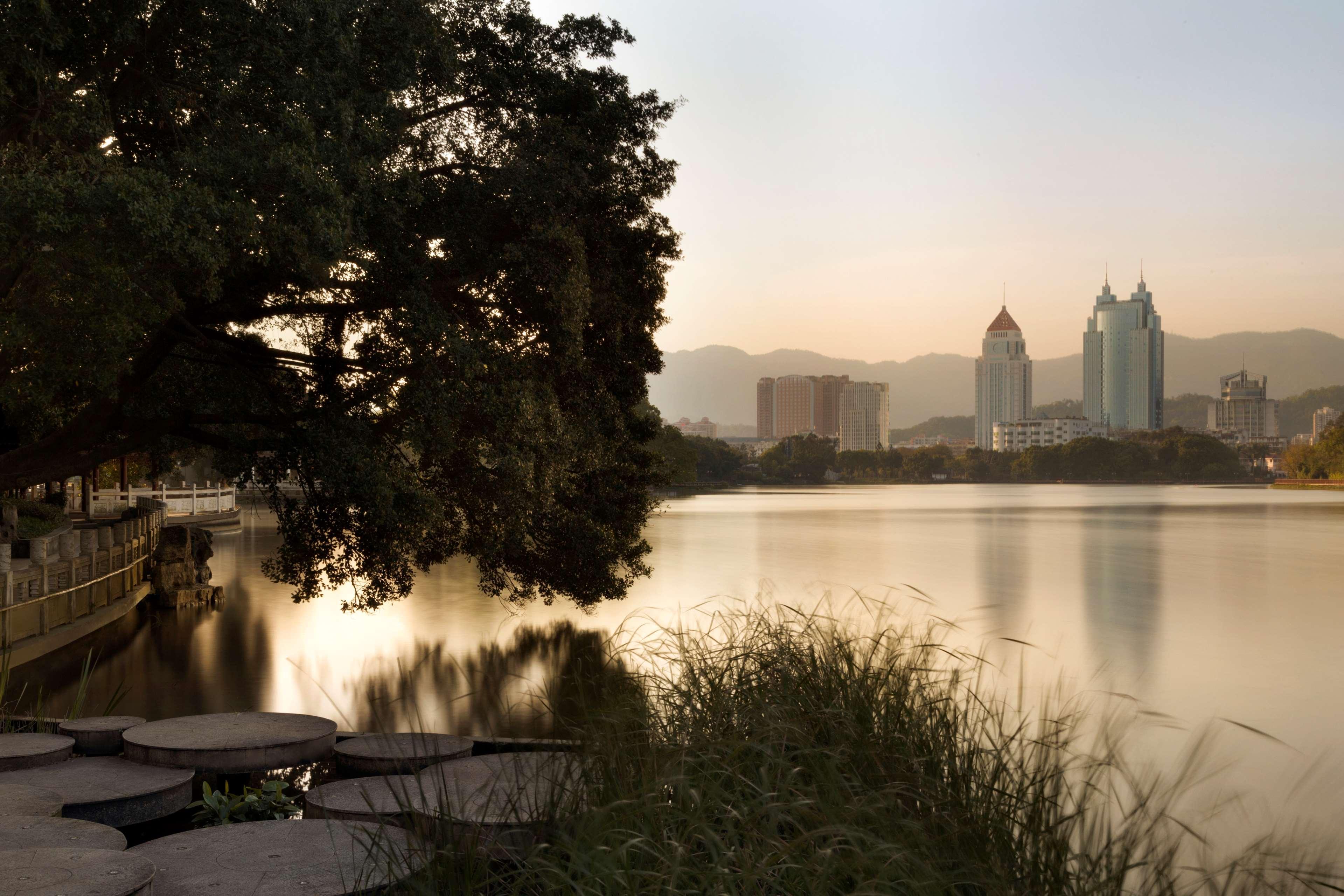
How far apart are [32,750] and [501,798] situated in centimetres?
269

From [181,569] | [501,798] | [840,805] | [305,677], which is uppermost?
[840,805]

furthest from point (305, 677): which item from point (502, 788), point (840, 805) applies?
point (840, 805)

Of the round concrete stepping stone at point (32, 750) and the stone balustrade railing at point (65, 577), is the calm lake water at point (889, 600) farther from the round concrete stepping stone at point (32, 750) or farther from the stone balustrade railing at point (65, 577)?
the round concrete stepping stone at point (32, 750)

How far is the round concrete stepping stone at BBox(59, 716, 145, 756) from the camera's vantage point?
18.8ft

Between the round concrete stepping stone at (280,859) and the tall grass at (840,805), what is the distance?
22 centimetres

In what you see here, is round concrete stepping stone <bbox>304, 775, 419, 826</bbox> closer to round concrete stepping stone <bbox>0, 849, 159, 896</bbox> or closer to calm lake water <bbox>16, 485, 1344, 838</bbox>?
calm lake water <bbox>16, 485, 1344, 838</bbox>

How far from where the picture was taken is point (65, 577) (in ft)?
40.5

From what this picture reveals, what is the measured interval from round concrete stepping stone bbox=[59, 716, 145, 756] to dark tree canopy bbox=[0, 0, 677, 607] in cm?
363

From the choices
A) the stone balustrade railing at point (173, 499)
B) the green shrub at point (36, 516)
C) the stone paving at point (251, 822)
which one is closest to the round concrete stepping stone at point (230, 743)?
the stone paving at point (251, 822)

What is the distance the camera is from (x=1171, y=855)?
3211mm

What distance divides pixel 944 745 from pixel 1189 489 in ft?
388

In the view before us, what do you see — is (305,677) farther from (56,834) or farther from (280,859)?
(280,859)

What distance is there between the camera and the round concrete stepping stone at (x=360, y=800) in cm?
432

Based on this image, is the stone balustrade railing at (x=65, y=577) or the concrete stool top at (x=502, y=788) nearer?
the concrete stool top at (x=502, y=788)
